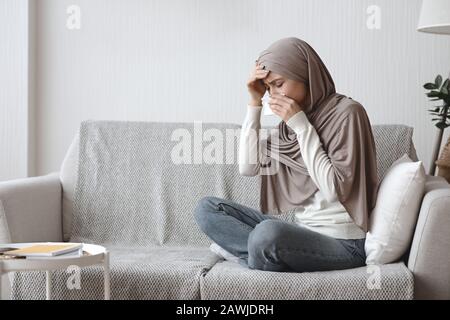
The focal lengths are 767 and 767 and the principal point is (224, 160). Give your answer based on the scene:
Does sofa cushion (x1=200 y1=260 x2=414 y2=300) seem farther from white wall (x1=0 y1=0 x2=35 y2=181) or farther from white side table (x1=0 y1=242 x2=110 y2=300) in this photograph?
white wall (x1=0 y1=0 x2=35 y2=181)

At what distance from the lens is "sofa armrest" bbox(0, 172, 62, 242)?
2559 millimetres

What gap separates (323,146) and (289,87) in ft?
0.73

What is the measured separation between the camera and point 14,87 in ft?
11.3

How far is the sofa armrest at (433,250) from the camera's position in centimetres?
225

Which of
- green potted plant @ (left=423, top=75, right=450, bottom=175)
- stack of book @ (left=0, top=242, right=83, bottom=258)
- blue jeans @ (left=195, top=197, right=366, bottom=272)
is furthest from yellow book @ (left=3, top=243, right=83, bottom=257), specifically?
green potted plant @ (left=423, top=75, right=450, bottom=175)

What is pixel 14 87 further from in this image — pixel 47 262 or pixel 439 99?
pixel 439 99

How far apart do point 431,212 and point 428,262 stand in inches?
5.9

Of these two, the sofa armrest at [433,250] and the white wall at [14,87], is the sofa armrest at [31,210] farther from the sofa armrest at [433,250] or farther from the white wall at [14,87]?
the sofa armrest at [433,250]

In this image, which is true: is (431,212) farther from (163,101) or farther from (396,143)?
(163,101)

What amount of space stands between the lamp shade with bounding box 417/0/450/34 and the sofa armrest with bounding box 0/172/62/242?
5.02 ft

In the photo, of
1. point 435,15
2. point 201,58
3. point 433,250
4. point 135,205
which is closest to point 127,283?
point 135,205

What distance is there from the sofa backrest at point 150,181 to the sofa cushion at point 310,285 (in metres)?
0.63

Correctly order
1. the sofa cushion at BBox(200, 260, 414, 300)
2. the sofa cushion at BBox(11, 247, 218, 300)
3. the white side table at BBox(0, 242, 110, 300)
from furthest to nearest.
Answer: the sofa cushion at BBox(11, 247, 218, 300), the sofa cushion at BBox(200, 260, 414, 300), the white side table at BBox(0, 242, 110, 300)

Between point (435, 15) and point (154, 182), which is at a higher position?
point (435, 15)
